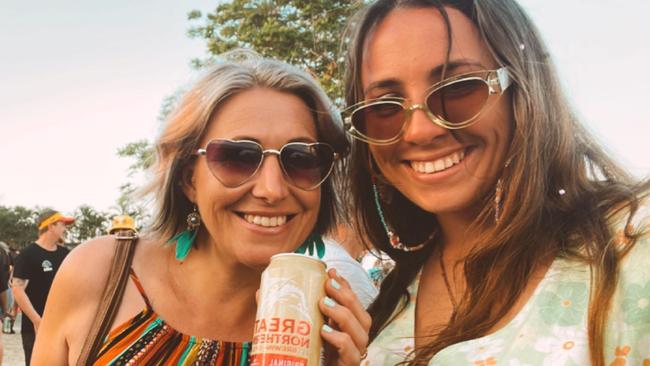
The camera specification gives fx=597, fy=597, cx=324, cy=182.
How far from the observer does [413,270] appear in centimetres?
214

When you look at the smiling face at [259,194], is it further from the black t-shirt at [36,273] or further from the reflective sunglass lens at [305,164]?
the black t-shirt at [36,273]

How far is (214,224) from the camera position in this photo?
2.15 m

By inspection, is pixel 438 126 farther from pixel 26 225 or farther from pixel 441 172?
pixel 26 225

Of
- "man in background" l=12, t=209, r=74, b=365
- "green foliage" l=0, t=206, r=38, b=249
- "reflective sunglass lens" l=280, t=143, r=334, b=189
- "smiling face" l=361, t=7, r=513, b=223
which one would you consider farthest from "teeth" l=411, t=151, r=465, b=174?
"green foliage" l=0, t=206, r=38, b=249

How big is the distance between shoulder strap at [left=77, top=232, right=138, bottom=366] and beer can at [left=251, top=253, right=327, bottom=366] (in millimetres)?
898

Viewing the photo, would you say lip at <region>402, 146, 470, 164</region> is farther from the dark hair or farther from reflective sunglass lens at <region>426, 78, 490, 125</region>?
the dark hair

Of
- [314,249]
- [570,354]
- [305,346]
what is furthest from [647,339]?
[314,249]

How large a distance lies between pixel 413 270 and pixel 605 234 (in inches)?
31.2

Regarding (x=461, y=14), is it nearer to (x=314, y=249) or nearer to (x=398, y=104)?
(x=398, y=104)

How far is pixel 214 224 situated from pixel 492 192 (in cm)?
98

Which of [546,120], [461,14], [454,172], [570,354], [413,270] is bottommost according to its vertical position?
[570,354]

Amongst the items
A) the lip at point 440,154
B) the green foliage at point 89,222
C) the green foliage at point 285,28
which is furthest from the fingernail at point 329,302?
the green foliage at point 89,222

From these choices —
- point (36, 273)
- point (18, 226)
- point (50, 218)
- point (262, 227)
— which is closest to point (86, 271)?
point (262, 227)

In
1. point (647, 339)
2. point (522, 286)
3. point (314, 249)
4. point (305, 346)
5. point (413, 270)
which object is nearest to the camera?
point (647, 339)
